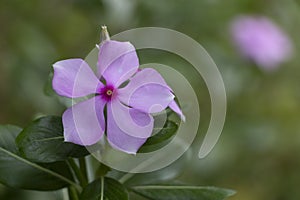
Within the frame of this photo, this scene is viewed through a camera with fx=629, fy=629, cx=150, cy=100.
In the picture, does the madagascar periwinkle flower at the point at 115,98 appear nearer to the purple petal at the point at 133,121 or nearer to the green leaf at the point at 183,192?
the purple petal at the point at 133,121

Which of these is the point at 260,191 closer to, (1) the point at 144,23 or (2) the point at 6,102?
(1) the point at 144,23

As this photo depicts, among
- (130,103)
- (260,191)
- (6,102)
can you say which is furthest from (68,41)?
(130,103)

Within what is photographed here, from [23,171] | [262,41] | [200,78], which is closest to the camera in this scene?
[23,171]

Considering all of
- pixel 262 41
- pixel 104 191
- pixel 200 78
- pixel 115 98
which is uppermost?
pixel 262 41

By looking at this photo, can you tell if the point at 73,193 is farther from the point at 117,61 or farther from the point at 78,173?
the point at 117,61

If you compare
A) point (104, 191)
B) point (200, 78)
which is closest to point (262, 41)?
point (200, 78)

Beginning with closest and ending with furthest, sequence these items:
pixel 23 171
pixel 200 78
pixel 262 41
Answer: pixel 23 171 → pixel 200 78 → pixel 262 41
